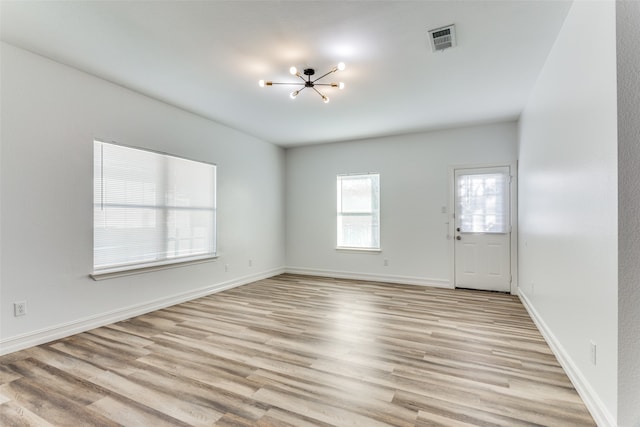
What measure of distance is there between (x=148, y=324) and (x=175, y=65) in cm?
279

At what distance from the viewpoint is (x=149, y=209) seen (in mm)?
3979

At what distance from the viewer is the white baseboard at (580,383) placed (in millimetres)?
1676

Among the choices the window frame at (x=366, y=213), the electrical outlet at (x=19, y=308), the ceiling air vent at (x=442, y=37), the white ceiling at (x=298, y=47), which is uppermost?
the white ceiling at (x=298, y=47)

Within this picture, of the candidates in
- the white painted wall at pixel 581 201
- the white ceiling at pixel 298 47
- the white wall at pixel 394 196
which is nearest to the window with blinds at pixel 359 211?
the white wall at pixel 394 196

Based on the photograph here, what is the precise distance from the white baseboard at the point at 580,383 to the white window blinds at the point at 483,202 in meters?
2.10

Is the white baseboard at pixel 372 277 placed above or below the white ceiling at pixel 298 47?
below

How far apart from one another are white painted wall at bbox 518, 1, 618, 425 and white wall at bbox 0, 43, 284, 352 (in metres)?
4.31

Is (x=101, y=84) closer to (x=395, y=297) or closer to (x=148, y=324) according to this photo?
(x=148, y=324)

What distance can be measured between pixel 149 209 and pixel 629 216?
4.47m

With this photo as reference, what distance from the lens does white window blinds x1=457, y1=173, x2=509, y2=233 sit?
4973 millimetres

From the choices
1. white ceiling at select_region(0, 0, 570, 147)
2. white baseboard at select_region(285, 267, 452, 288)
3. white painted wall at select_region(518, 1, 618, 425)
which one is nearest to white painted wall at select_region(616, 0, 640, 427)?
white painted wall at select_region(518, 1, 618, 425)

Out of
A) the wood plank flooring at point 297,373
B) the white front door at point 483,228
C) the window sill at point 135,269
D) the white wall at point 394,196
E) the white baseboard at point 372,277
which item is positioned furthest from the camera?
the white baseboard at point 372,277

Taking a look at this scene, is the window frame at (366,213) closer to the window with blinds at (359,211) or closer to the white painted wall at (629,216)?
the window with blinds at (359,211)

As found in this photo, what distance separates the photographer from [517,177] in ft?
15.9
